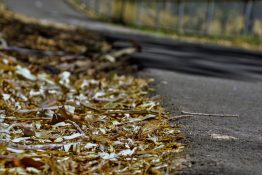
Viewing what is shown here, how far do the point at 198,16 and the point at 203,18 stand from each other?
1.45ft

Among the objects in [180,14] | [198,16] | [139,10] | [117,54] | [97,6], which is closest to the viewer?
[117,54]

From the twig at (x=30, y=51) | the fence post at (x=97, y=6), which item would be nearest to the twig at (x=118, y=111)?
the twig at (x=30, y=51)

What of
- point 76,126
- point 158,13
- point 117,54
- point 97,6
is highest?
point 76,126

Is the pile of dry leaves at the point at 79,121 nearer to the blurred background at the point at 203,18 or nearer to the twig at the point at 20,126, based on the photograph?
the twig at the point at 20,126

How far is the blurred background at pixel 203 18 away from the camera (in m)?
21.1

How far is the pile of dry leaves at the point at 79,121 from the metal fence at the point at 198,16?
46.1 ft

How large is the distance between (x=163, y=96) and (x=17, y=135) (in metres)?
1.97

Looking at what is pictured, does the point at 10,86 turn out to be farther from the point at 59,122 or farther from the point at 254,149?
the point at 254,149

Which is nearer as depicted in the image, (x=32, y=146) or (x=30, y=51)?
(x=32, y=146)

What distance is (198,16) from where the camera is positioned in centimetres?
2383

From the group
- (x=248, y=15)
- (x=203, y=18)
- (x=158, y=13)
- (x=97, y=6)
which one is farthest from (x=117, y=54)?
(x=97, y=6)

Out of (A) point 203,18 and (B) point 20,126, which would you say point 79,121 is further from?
(A) point 203,18

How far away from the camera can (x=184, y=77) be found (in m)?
7.56

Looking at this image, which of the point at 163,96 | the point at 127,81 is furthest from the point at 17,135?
the point at 127,81
